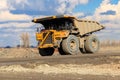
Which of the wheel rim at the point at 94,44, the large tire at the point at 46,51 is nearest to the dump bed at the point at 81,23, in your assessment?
the wheel rim at the point at 94,44

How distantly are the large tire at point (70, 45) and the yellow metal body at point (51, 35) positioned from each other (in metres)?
0.51

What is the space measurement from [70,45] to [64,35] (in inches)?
45.8

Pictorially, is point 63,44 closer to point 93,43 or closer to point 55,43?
point 55,43

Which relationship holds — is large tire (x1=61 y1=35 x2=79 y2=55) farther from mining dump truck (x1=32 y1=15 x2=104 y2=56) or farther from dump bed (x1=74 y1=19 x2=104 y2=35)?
dump bed (x1=74 y1=19 x2=104 y2=35)

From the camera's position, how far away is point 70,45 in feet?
108

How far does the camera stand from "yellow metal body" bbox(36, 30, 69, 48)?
106ft

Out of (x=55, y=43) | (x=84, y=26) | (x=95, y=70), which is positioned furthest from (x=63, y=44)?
(x=95, y=70)

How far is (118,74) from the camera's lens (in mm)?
16859

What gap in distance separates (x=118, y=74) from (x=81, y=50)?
18781mm

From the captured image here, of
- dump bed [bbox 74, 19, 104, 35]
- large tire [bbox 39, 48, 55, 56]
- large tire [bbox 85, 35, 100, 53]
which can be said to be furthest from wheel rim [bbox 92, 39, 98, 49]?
large tire [bbox 39, 48, 55, 56]

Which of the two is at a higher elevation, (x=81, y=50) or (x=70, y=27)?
(x=70, y=27)

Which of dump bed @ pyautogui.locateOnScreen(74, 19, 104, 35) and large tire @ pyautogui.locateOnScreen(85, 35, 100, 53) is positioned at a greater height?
dump bed @ pyautogui.locateOnScreen(74, 19, 104, 35)

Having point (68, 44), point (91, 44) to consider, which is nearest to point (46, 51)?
point (68, 44)

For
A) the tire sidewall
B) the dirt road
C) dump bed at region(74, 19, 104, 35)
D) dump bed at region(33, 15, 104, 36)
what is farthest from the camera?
dump bed at region(74, 19, 104, 35)
